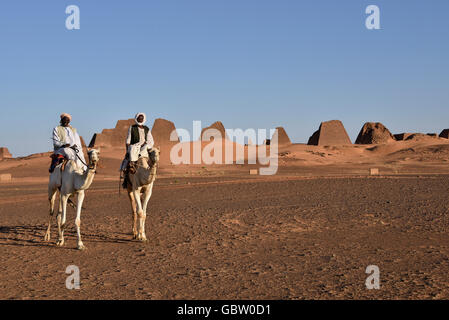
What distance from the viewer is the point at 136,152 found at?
838cm

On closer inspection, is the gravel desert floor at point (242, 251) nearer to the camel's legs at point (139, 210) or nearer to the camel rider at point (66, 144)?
the camel's legs at point (139, 210)

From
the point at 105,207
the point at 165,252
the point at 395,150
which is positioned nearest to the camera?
the point at 165,252

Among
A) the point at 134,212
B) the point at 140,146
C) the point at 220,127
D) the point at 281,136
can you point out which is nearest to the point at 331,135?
the point at 281,136

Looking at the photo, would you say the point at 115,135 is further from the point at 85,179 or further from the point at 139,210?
the point at 85,179

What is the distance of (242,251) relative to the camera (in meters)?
7.62

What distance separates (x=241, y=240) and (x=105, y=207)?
6.62m

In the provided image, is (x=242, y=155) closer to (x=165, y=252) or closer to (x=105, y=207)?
(x=105, y=207)

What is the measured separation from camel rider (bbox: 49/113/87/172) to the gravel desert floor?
1.59 meters

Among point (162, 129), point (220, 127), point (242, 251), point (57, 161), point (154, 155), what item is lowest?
point (242, 251)

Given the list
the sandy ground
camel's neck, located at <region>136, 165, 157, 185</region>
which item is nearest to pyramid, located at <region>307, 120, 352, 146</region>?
the sandy ground

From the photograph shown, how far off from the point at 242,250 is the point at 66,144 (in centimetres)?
369

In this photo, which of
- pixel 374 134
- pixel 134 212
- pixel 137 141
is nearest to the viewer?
pixel 137 141
